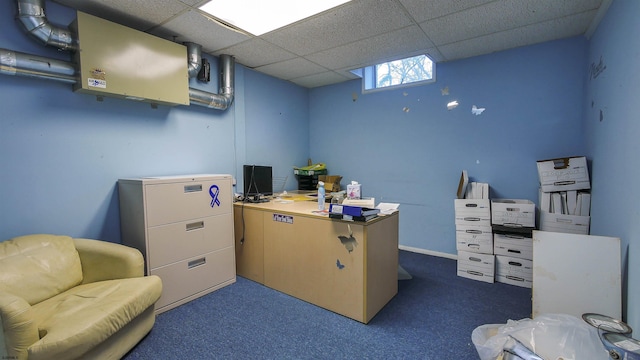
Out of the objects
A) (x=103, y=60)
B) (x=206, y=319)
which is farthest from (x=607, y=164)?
(x=103, y=60)

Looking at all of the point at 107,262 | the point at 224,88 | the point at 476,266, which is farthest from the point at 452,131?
the point at 107,262

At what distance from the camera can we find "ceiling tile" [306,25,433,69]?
254 centimetres

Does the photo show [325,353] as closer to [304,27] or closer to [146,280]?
[146,280]

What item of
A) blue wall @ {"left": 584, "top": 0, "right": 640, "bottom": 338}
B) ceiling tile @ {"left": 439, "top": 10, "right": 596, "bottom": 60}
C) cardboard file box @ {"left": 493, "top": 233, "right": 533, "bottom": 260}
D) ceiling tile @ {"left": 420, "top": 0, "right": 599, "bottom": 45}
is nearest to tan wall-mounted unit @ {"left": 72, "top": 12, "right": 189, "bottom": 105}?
ceiling tile @ {"left": 420, "top": 0, "right": 599, "bottom": 45}

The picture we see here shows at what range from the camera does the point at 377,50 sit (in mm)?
2844

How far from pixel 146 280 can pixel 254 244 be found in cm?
101

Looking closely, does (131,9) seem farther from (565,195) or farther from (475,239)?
(565,195)

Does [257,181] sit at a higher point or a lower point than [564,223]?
higher

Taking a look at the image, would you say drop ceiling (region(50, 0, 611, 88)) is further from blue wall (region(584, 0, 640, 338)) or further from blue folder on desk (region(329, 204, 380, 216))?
blue folder on desk (region(329, 204, 380, 216))

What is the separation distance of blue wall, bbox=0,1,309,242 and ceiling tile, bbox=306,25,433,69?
1.25 m

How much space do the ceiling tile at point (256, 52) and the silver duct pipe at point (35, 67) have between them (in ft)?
4.22

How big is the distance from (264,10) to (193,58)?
94 centimetres

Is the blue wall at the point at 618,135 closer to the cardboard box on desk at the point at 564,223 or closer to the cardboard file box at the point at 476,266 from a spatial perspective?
the cardboard box on desk at the point at 564,223

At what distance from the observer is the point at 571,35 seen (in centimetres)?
254
